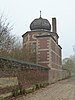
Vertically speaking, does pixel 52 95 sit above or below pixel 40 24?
below

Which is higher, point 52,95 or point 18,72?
point 18,72

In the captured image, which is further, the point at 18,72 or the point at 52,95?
the point at 18,72

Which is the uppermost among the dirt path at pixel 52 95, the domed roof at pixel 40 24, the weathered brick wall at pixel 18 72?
the domed roof at pixel 40 24

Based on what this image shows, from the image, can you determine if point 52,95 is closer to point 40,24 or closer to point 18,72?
point 18,72

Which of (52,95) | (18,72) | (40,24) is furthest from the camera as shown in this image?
(40,24)

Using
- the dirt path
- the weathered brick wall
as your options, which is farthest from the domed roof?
the dirt path

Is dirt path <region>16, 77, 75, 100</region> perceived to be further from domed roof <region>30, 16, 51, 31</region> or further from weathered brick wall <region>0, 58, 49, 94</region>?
domed roof <region>30, 16, 51, 31</region>

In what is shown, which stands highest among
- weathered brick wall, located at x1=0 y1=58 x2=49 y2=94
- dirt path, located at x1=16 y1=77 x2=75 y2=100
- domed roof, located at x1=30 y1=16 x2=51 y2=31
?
domed roof, located at x1=30 y1=16 x2=51 y2=31

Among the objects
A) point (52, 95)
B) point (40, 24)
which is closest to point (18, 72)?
point (52, 95)

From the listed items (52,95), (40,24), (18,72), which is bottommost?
(52,95)

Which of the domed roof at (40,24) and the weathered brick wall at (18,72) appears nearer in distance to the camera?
the weathered brick wall at (18,72)

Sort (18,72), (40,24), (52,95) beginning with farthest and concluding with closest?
(40,24) < (18,72) < (52,95)

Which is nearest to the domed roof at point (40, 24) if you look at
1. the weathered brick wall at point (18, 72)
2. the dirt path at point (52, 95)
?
the weathered brick wall at point (18, 72)

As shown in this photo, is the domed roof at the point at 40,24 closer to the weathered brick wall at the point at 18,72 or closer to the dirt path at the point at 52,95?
the weathered brick wall at the point at 18,72
